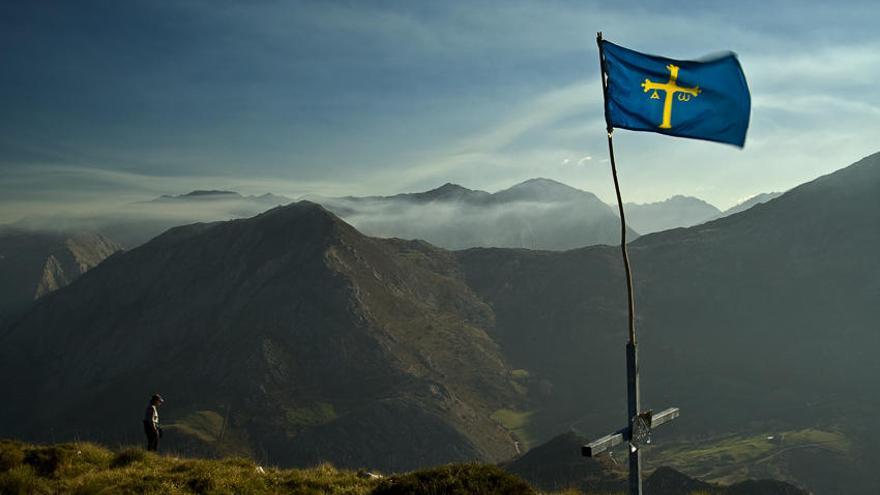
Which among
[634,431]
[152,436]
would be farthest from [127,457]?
[634,431]

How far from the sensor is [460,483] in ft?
44.5

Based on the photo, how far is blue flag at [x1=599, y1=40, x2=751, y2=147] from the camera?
1302 centimetres

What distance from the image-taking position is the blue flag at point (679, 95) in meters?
13.0

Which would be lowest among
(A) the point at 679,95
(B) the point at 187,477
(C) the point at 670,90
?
(B) the point at 187,477

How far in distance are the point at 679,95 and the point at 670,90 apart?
212 mm

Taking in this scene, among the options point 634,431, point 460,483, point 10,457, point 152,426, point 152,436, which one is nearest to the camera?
point 634,431

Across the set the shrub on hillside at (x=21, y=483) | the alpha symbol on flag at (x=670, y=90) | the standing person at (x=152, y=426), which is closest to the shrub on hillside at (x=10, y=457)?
the shrub on hillside at (x=21, y=483)

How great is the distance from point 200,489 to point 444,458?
570 ft

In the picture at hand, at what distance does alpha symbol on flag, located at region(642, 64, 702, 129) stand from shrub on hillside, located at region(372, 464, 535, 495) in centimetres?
855

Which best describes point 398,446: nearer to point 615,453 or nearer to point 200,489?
point 615,453

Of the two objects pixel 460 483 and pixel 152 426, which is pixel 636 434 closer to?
pixel 460 483

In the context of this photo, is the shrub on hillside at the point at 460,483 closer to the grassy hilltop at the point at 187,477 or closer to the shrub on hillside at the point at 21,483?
the grassy hilltop at the point at 187,477

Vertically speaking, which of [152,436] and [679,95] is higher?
[679,95]

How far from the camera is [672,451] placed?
194 m
